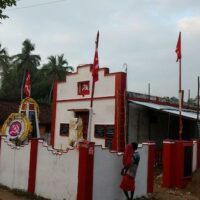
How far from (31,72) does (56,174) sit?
4437cm

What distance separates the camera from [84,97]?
2133 centimetres

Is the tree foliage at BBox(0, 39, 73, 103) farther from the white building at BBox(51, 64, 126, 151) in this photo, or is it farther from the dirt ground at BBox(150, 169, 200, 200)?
the dirt ground at BBox(150, 169, 200, 200)

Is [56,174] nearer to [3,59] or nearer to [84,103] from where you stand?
[84,103]

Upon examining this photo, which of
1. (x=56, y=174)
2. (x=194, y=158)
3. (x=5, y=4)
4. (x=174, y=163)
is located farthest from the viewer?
(x=194, y=158)

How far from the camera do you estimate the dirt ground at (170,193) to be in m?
11.9

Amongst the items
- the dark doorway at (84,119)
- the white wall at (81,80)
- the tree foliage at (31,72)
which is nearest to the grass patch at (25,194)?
the white wall at (81,80)

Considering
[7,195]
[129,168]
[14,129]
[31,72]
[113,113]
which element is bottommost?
[7,195]

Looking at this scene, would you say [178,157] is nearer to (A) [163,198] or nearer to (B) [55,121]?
(A) [163,198]

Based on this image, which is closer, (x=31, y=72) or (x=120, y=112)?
(x=120, y=112)

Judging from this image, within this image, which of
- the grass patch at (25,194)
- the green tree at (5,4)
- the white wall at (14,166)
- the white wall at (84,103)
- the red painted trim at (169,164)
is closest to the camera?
the green tree at (5,4)

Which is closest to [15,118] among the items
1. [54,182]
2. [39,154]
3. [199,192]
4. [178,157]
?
[39,154]

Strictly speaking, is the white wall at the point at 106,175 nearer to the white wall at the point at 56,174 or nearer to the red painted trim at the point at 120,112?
the white wall at the point at 56,174

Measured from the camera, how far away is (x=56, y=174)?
36.2 ft

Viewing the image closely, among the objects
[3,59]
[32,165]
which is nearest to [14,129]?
[32,165]
